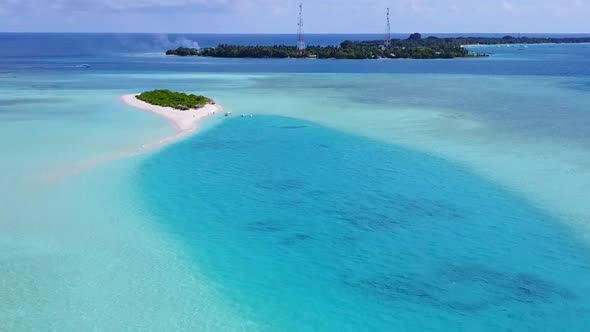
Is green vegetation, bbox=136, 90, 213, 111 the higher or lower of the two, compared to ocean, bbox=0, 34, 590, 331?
higher

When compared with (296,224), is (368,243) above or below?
below

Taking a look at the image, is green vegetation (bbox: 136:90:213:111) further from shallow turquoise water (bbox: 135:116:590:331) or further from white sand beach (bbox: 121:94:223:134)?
shallow turquoise water (bbox: 135:116:590:331)

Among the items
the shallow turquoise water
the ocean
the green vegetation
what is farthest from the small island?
the shallow turquoise water

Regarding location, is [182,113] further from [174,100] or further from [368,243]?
[368,243]

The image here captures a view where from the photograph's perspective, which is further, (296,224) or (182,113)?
(182,113)

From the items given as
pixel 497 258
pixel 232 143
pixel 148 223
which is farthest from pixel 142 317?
pixel 232 143

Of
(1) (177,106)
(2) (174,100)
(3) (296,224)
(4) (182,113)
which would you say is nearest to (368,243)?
(3) (296,224)

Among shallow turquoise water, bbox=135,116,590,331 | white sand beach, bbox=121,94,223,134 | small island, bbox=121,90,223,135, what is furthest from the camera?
small island, bbox=121,90,223,135

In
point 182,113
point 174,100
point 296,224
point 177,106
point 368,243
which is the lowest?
point 368,243

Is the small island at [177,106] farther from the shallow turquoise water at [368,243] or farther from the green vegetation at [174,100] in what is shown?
the shallow turquoise water at [368,243]
